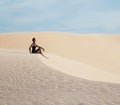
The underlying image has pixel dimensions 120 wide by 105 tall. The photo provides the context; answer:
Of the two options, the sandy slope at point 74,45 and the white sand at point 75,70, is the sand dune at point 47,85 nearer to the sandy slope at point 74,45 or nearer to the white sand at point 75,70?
the white sand at point 75,70

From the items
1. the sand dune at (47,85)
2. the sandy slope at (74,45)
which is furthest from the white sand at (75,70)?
the sandy slope at (74,45)

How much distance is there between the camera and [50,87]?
14594 millimetres

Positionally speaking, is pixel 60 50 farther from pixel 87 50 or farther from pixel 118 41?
pixel 118 41

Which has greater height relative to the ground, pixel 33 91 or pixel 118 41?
pixel 118 41

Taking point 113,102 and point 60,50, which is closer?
point 113,102

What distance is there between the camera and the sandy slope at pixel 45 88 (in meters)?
12.2

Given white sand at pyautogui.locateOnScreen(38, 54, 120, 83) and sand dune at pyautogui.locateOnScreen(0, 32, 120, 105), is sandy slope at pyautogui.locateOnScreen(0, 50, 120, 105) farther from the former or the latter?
white sand at pyautogui.locateOnScreen(38, 54, 120, 83)

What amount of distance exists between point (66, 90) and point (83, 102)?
79.1 inches

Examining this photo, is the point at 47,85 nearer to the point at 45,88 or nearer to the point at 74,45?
the point at 45,88

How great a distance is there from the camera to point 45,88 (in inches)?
573

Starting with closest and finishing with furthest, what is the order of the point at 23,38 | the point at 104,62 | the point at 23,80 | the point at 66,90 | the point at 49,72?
the point at 66,90 < the point at 23,80 < the point at 49,72 < the point at 104,62 < the point at 23,38

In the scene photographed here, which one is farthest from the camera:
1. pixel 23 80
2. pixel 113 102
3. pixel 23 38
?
pixel 23 38

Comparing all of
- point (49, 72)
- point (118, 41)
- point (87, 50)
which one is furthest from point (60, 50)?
point (49, 72)

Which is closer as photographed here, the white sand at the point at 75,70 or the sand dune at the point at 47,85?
the sand dune at the point at 47,85
